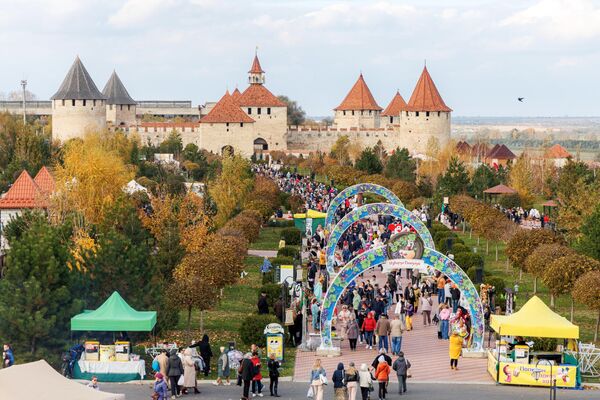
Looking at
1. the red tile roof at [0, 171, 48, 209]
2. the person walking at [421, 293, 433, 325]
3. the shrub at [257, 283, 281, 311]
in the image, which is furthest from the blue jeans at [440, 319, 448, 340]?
the red tile roof at [0, 171, 48, 209]

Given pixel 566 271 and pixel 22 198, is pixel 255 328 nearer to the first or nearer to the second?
pixel 566 271

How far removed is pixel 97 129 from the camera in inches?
3438

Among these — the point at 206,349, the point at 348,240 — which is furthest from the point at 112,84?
the point at 206,349

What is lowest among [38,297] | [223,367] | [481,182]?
[223,367]

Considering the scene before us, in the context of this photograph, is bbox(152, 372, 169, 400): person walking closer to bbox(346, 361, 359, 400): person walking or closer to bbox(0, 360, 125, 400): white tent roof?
bbox(346, 361, 359, 400): person walking

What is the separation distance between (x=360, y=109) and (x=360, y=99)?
90 cm

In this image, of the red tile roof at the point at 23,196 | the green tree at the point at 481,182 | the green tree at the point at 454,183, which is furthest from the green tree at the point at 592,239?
the green tree at the point at 481,182

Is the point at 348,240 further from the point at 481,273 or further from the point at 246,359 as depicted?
the point at 246,359

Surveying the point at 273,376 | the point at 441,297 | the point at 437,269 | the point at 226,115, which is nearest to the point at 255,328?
the point at 437,269

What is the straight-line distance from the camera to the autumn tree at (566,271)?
26.6m

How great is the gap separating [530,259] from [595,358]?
8.94 meters

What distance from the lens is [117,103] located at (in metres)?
104

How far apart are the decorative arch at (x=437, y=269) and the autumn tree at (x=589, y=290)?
2.60 meters

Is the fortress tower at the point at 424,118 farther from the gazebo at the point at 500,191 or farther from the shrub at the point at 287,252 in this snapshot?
the shrub at the point at 287,252
